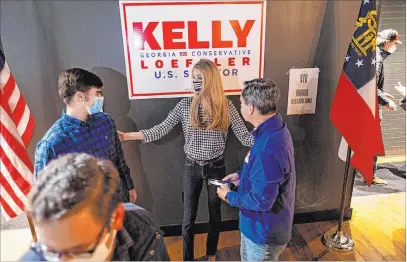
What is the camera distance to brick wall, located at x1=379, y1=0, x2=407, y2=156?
3988 millimetres

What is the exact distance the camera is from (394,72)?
14.1ft

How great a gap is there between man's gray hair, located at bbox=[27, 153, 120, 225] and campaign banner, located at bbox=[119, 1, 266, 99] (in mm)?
1684

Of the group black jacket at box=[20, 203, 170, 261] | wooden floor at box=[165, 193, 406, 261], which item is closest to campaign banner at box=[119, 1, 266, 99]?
wooden floor at box=[165, 193, 406, 261]

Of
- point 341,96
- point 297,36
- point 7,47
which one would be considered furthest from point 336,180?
point 7,47

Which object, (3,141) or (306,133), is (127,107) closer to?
(3,141)

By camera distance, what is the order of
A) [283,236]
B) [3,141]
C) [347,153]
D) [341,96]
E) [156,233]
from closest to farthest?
[156,233]
[283,236]
[3,141]
[341,96]
[347,153]

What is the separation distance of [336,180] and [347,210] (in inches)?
13.8

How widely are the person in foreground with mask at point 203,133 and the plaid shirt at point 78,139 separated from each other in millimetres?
403

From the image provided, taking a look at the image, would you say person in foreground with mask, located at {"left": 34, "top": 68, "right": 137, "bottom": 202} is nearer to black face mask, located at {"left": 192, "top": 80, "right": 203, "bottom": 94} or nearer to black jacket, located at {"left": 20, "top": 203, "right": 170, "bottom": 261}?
black face mask, located at {"left": 192, "top": 80, "right": 203, "bottom": 94}

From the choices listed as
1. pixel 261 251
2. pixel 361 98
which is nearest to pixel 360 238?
pixel 361 98

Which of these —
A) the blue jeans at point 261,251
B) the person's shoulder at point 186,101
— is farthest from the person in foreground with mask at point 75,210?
the person's shoulder at point 186,101

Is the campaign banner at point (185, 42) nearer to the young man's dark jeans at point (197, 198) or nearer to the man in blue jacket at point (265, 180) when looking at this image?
the young man's dark jeans at point (197, 198)

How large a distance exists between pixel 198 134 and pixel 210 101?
259 millimetres

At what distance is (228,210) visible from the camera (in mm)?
3119
